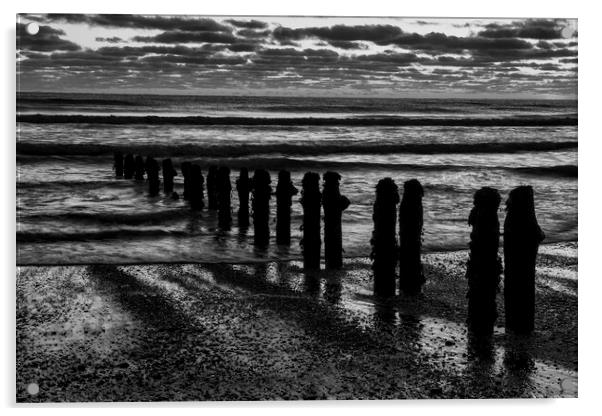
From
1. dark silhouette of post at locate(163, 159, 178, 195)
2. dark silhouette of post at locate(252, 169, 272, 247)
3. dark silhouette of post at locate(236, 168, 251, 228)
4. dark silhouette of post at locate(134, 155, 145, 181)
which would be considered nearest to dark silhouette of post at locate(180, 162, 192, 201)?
dark silhouette of post at locate(163, 159, 178, 195)

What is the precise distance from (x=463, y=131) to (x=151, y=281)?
12.3ft

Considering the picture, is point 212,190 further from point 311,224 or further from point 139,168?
point 311,224

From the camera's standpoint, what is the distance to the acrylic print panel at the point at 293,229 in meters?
4.47

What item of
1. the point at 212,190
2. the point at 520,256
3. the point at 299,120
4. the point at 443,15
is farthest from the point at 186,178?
the point at 520,256

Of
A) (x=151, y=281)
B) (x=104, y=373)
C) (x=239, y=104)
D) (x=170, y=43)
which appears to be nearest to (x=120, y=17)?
(x=170, y=43)

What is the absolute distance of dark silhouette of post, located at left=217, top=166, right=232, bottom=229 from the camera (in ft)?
23.9

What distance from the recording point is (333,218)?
590cm

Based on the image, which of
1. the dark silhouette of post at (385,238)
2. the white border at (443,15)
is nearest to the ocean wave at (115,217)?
the white border at (443,15)

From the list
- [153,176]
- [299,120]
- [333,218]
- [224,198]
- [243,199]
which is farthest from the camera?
[153,176]

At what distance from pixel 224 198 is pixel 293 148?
2.81 ft

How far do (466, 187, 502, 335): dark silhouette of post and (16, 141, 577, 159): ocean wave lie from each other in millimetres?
1183

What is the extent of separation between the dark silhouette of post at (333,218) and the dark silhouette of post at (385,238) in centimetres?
52

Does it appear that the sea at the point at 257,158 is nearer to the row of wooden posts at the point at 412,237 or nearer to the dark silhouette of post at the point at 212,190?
the dark silhouette of post at the point at 212,190

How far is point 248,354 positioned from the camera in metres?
4.52
